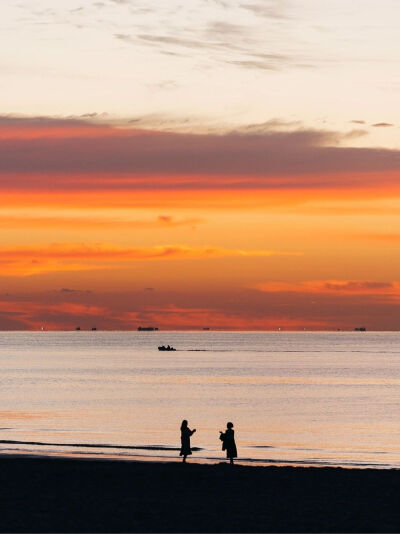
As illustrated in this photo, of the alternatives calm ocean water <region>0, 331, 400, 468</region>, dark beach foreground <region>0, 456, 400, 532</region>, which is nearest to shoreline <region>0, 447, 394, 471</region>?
calm ocean water <region>0, 331, 400, 468</region>

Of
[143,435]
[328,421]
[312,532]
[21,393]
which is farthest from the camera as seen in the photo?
[21,393]

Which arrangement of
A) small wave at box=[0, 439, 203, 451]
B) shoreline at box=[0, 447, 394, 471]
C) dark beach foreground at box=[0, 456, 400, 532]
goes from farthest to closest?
small wave at box=[0, 439, 203, 451]
shoreline at box=[0, 447, 394, 471]
dark beach foreground at box=[0, 456, 400, 532]

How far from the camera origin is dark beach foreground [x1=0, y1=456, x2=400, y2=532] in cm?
2862

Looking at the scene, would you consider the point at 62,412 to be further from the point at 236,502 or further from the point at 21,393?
the point at 236,502

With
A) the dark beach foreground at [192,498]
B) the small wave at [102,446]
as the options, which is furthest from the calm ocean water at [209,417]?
the dark beach foreground at [192,498]

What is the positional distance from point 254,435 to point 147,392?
6063 cm

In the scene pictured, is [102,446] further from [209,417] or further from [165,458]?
[209,417]

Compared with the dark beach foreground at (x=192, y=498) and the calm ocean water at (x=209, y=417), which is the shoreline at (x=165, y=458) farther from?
the dark beach foreground at (x=192, y=498)

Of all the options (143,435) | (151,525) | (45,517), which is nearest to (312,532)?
(151,525)

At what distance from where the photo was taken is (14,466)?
4450 cm

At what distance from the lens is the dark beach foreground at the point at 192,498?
28.6 meters

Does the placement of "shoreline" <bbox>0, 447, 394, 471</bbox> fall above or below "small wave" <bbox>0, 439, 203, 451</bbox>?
below

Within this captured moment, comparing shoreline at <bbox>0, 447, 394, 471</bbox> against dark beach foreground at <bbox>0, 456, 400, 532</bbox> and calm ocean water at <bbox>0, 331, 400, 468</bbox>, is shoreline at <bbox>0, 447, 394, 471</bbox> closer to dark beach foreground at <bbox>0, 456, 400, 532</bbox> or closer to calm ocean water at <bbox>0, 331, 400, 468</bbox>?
calm ocean water at <bbox>0, 331, 400, 468</bbox>

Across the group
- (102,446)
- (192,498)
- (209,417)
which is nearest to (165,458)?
(102,446)
